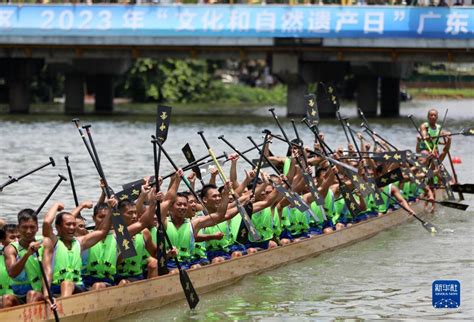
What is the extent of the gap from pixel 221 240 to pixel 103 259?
2.50 m

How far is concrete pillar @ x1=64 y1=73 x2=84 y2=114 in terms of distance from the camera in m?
47.3

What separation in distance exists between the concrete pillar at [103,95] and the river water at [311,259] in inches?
467

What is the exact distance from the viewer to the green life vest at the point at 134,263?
14211 mm

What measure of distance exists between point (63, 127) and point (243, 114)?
1075cm

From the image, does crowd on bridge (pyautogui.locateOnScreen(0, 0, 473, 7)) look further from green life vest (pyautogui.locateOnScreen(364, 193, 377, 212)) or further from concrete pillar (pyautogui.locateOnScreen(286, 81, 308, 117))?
green life vest (pyautogui.locateOnScreen(364, 193, 377, 212))

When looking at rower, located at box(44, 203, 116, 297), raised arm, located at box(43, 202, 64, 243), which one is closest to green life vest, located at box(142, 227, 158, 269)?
rower, located at box(44, 203, 116, 297)

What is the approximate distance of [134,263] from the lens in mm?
14266

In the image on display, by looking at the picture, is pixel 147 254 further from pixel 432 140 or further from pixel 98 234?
pixel 432 140

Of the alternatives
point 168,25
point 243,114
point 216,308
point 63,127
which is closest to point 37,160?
point 63,127

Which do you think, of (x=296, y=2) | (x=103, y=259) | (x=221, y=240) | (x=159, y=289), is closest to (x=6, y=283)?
(x=103, y=259)

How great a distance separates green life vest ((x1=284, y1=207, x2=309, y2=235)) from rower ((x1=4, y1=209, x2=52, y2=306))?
18.9ft

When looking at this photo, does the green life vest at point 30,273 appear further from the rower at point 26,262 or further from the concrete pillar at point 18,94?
the concrete pillar at point 18,94

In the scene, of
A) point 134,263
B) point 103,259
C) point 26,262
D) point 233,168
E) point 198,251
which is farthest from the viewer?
point 233,168

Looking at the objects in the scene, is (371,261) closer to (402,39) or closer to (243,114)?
(402,39)
